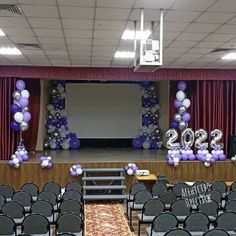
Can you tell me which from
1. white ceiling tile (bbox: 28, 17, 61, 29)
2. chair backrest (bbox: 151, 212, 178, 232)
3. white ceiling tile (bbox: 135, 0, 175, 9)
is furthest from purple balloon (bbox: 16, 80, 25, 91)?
chair backrest (bbox: 151, 212, 178, 232)

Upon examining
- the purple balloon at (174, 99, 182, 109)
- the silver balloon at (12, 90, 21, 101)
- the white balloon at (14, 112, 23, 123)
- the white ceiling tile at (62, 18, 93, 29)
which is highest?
the white ceiling tile at (62, 18, 93, 29)

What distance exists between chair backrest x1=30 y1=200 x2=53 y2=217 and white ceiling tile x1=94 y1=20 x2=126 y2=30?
3.61 meters

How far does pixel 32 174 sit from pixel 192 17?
8147 mm

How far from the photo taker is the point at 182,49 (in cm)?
1064

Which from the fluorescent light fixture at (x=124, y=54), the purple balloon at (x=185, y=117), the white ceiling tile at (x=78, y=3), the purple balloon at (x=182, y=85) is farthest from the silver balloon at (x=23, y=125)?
the white ceiling tile at (x=78, y=3)

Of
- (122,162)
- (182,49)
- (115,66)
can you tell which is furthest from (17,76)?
(182,49)

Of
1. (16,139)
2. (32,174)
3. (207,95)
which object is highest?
(207,95)

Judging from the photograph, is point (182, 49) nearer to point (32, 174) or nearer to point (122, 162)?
point (122, 162)

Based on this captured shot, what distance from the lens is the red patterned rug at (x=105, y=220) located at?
901 centimetres

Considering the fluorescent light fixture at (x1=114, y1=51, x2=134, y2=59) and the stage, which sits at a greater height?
the fluorescent light fixture at (x1=114, y1=51, x2=134, y2=59)

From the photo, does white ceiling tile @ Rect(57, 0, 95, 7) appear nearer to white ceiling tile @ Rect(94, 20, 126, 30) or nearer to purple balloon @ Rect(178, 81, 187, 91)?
white ceiling tile @ Rect(94, 20, 126, 30)

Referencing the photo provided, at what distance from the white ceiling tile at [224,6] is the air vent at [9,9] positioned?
3.24 m

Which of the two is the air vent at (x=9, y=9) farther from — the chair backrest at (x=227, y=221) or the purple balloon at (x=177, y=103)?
the purple balloon at (x=177, y=103)

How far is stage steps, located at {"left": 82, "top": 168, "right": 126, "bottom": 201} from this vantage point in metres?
12.4
